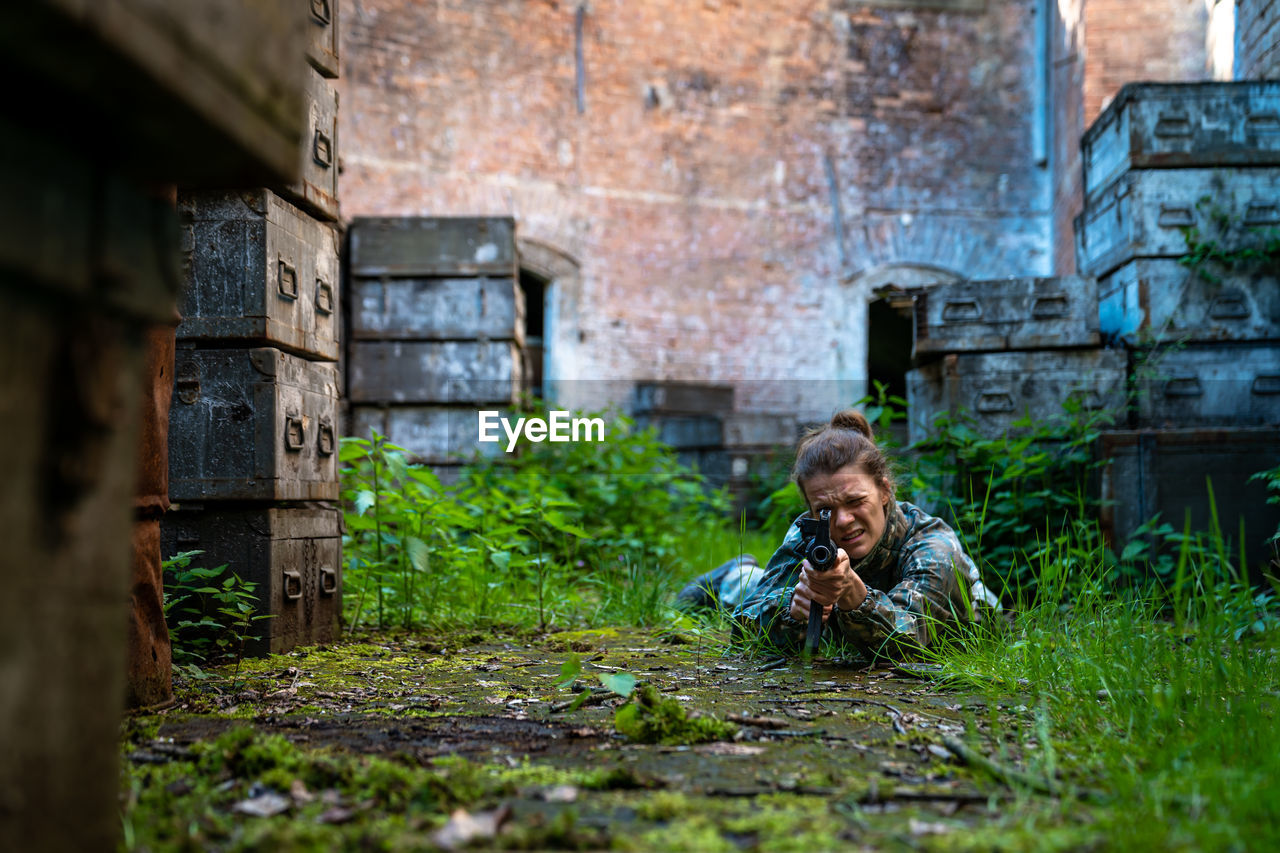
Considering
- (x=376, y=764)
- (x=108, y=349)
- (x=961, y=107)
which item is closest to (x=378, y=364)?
(x=376, y=764)

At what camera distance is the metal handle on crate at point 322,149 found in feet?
11.3

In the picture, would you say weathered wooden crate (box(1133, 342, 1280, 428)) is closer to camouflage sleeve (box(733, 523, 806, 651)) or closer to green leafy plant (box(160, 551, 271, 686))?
camouflage sleeve (box(733, 523, 806, 651))

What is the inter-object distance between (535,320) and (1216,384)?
9.22 m

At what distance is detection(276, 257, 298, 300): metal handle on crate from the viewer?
323cm

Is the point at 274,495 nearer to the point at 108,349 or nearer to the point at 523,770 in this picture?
the point at 523,770

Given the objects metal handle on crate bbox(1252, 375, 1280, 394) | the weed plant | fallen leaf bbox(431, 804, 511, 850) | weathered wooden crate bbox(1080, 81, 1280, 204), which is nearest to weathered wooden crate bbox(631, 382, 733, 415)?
the weed plant

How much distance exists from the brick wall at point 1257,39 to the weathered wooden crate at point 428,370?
5512 millimetres

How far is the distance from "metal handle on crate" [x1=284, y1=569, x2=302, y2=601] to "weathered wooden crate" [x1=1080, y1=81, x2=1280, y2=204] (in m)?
4.95

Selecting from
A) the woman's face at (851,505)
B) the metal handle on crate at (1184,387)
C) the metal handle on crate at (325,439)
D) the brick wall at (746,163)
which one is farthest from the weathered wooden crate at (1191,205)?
the brick wall at (746,163)

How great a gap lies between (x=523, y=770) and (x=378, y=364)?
6.20 meters

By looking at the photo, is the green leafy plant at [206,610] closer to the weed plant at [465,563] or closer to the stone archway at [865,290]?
the weed plant at [465,563]

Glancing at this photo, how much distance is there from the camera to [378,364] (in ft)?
24.9

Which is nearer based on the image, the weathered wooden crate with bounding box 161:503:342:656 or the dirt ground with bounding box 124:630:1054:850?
the dirt ground with bounding box 124:630:1054:850

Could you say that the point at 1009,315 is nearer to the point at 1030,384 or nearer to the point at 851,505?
the point at 1030,384
